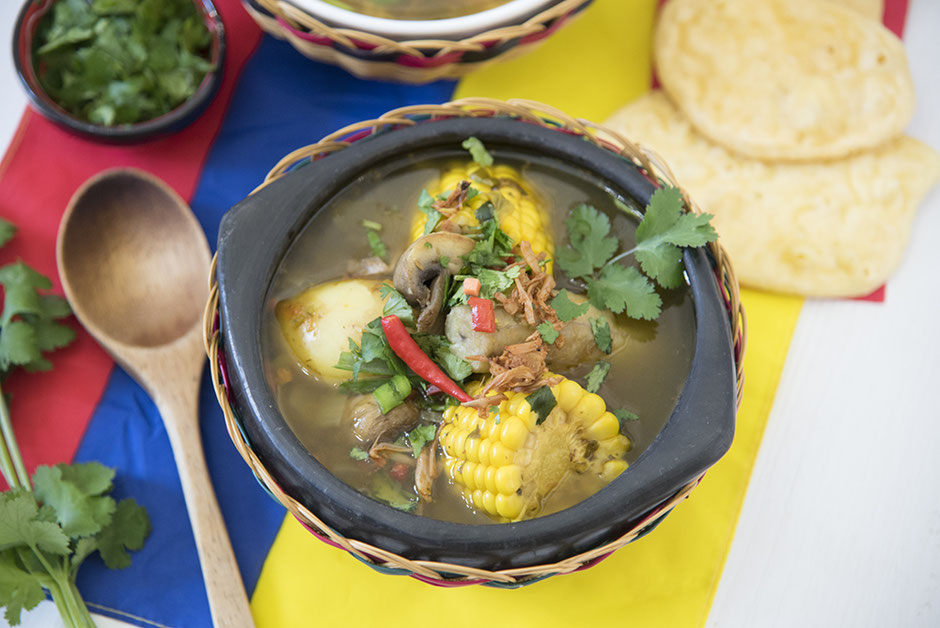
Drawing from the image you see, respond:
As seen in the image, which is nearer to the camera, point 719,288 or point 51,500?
point 719,288

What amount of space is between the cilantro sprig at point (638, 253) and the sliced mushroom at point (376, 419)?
48cm

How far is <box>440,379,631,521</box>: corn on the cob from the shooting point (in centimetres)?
153

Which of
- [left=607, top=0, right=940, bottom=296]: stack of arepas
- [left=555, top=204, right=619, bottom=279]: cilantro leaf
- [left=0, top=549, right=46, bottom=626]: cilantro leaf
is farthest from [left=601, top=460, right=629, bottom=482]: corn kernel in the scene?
[left=0, top=549, right=46, bottom=626]: cilantro leaf

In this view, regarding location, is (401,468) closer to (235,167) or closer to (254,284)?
(254,284)

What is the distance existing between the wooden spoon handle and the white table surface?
12.9 inches

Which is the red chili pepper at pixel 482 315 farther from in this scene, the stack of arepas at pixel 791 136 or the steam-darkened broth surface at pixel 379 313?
the stack of arepas at pixel 791 136


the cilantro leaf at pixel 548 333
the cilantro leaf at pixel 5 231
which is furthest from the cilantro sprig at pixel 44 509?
the cilantro leaf at pixel 548 333

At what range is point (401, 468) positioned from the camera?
1.68 metres

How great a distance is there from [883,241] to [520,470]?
1.39m

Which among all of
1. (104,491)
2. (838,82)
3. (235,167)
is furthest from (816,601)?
(235,167)

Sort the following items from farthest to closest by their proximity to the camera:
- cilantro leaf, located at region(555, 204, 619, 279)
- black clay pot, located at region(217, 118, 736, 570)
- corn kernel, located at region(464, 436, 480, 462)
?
1. cilantro leaf, located at region(555, 204, 619, 279)
2. corn kernel, located at region(464, 436, 480, 462)
3. black clay pot, located at region(217, 118, 736, 570)

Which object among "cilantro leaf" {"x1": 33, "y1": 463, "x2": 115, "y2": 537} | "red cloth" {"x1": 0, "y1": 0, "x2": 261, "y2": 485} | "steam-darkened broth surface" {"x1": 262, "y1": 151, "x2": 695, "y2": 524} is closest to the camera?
"steam-darkened broth surface" {"x1": 262, "y1": 151, "x2": 695, "y2": 524}

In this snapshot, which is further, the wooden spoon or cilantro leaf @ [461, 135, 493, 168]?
the wooden spoon

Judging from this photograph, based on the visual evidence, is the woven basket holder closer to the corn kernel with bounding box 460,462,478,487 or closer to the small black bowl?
the small black bowl
